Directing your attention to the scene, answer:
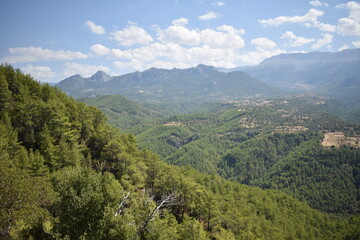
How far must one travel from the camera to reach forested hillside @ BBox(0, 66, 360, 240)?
1906 centimetres

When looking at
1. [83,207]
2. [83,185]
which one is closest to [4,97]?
[83,185]

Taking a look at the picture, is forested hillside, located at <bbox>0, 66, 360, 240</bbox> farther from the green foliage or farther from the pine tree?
the pine tree

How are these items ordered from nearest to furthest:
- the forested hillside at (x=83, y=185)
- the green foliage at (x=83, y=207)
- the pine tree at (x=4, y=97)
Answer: the green foliage at (x=83, y=207), the forested hillside at (x=83, y=185), the pine tree at (x=4, y=97)

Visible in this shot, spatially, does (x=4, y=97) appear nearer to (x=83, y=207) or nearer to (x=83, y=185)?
(x=83, y=185)

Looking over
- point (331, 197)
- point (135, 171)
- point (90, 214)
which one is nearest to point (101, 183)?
point (90, 214)

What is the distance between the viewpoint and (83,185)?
1967cm

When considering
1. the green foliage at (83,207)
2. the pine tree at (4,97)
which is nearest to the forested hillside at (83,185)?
the green foliage at (83,207)

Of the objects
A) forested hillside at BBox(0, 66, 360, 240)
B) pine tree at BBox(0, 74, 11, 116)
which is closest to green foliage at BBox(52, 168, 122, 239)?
forested hillside at BBox(0, 66, 360, 240)

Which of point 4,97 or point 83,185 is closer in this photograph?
point 83,185

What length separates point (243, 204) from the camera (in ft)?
265

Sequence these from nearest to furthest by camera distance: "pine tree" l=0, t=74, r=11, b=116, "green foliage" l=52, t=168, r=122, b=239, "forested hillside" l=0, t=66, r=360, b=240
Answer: "green foliage" l=52, t=168, r=122, b=239, "forested hillside" l=0, t=66, r=360, b=240, "pine tree" l=0, t=74, r=11, b=116

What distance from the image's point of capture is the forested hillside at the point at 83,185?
19062 mm

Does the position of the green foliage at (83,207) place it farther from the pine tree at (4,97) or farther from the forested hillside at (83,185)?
the pine tree at (4,97)

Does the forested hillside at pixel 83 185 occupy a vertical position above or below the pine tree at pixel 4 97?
below
